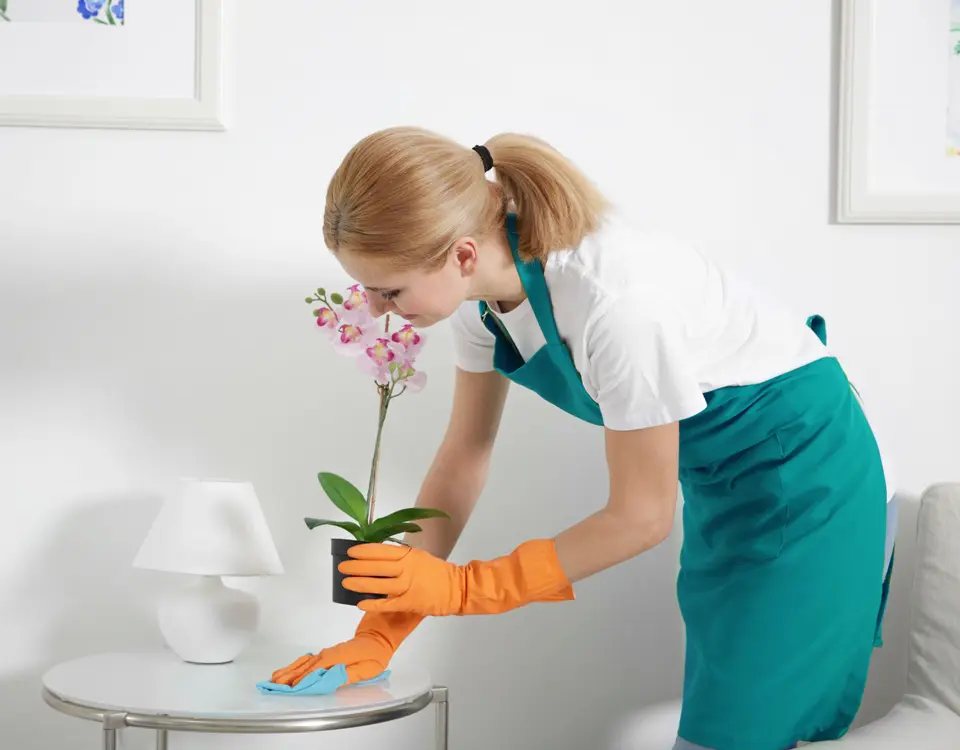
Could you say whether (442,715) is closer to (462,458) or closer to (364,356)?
(462,458)

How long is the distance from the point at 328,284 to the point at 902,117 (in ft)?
3.33

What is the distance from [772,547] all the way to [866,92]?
2.86ft

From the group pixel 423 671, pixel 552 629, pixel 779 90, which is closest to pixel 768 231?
pixel 779 90

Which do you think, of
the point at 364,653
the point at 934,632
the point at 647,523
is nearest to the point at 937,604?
the point at 934,632

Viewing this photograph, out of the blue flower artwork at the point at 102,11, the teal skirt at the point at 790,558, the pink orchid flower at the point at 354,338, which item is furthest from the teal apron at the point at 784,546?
the blue flower artwork at the point at 102,11

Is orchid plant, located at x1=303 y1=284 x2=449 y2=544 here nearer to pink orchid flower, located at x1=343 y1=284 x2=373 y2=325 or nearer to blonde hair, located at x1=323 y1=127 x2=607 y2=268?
pink orchid flower, located at x1=343 y1=284 x2=373 y2=325

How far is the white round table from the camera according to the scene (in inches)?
42.3

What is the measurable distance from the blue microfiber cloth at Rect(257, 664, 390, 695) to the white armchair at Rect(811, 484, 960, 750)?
656 mm

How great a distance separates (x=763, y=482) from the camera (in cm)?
113

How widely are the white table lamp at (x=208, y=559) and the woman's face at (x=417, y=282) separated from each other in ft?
1.42

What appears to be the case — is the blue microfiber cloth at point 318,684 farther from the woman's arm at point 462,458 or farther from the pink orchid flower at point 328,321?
the pink orchid flower at point 328,321

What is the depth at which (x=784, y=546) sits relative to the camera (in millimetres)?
1112

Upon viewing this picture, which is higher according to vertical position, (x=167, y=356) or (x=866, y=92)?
(x=866, y=92)

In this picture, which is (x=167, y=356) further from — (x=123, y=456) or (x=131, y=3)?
(x=131, y=3)
